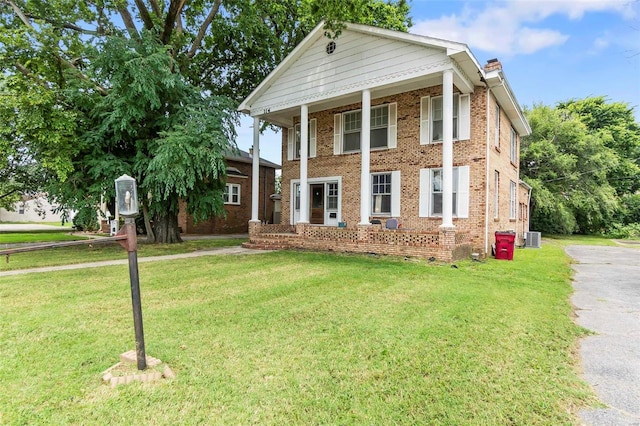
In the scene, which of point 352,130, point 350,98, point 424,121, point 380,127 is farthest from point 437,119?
point 352,130

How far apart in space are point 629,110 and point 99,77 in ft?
139

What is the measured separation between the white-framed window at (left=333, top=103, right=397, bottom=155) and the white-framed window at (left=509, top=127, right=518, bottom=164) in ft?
20.5

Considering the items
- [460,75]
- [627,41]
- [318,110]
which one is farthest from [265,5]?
[627,41]

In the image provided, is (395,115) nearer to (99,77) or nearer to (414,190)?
(414,190)

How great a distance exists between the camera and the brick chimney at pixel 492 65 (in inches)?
411

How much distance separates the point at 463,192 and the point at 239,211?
14.2m

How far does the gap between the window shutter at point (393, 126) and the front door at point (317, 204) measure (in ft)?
11.1

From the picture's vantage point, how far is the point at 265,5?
15984 millimetres

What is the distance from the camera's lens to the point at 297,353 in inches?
130

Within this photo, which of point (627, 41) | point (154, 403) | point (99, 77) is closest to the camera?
point (154, 403)

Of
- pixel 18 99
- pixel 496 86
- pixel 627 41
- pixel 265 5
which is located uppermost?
pixel 265 5

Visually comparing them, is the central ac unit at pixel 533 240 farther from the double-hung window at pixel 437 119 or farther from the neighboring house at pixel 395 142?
the double-hung window at pixel 437 119

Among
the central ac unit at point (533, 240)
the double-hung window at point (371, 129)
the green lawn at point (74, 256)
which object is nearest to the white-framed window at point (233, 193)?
the green lawn at point (74, 256)

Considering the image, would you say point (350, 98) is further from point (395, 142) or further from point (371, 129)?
point (395, 142)
